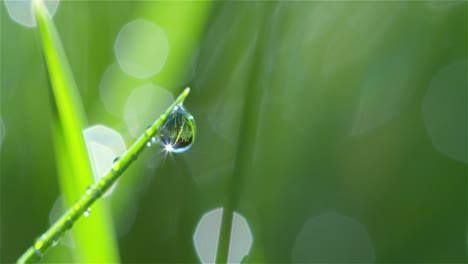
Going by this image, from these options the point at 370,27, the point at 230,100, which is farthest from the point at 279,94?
the point at 370,27

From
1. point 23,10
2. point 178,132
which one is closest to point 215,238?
point 178,132

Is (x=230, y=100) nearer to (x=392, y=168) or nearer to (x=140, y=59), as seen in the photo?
(x=140, y=59)

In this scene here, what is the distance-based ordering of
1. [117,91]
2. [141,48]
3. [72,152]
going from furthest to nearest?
[141,48]
[117,91]
[72,152]

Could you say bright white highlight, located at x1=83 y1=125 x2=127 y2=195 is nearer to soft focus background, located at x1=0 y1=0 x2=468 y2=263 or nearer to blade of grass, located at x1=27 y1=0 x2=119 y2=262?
soft focus background, located at x1=0 y1=0 x2=468 y2=263

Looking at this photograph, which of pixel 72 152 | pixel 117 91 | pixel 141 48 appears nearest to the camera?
pixel 72 152

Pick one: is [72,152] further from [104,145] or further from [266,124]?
[266,124]

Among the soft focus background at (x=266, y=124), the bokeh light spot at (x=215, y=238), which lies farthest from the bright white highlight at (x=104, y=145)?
the bokeh light spot at (x=215, y=238)
